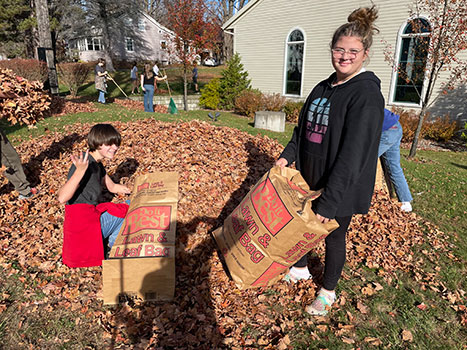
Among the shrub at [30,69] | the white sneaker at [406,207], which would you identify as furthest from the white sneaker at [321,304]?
the shrub at [30,69]

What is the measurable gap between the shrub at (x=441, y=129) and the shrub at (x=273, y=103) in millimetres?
5949

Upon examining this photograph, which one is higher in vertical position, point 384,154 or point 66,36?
point 66,36

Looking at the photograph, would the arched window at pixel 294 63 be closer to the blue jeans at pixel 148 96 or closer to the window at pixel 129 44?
the blue jeans at pixel 148 96

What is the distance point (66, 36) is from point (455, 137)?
35.3 meters

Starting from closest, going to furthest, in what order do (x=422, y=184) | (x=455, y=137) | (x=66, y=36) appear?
(x=422, y=184), (x=455, y=137), (x=66, y=36)

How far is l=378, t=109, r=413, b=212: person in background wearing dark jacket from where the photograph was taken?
403cm

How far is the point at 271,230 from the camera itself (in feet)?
7.95

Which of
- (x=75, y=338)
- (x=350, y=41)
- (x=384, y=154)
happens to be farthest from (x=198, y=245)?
(x=384, y=154)

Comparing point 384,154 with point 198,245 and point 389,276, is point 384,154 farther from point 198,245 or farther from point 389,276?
point 198,245

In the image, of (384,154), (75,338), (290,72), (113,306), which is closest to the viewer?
(75,338)

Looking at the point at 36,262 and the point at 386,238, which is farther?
the point at 386,238

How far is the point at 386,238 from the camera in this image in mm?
4047

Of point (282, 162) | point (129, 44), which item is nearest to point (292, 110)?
point (282, 162)

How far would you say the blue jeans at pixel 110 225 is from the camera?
303cm
